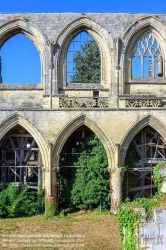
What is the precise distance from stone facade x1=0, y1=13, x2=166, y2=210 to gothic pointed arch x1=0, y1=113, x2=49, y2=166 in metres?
0.04

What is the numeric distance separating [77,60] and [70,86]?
21447 mm

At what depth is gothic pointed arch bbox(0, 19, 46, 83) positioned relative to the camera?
1789 cm

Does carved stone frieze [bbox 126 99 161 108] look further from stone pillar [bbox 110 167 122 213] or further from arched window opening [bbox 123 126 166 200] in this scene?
stone pillar [bbox 110 167 122 213]

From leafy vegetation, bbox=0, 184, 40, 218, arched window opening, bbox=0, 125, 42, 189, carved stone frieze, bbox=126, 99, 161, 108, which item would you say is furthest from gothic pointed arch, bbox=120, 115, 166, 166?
leafy vegetation, bbox=0, 184, 40, 218

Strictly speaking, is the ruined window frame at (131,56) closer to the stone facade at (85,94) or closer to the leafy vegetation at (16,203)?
the stone facade at (85,94)

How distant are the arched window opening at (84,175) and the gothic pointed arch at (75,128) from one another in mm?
483

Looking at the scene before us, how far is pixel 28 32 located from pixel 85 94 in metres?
4.02

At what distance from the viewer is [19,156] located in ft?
59.9

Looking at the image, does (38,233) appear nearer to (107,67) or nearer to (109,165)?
(109,165)

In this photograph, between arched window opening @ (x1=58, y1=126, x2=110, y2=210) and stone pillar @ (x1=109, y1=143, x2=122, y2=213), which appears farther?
arched window opening @ (x1=58, y1=126, x2=110, y2=210)

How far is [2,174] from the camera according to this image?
60.0 ft

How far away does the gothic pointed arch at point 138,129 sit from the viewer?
17.1 metres

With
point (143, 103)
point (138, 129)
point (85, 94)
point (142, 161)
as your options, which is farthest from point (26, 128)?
point (142, 161)

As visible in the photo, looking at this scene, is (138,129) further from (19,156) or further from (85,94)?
(19,156)
